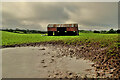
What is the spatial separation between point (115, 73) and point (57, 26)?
4829cm

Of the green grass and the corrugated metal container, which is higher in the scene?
the corrugated metal container

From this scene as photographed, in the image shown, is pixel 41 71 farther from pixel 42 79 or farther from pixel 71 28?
pixel 71 28

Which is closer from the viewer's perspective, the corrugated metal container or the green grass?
the green grass

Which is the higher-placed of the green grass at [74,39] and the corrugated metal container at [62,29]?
the corrugated metal container at [62,29]

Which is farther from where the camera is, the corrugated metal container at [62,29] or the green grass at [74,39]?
the corrugated metal container at [62,29]

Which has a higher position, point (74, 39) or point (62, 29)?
point (62, 29)

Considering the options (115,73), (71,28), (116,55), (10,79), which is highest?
(71,28)

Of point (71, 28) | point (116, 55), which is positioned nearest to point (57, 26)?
point (71, 28)

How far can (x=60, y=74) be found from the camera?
6.07m

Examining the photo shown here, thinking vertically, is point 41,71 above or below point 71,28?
below

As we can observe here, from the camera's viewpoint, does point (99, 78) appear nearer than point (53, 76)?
Yes

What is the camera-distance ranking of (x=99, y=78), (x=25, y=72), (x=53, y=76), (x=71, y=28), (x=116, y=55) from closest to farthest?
1. (x=99, y=78)
2. (x=53, y=76)
3. (x=25, y=72)
4. (x=116, y=55)
5. (x=71, y=28)

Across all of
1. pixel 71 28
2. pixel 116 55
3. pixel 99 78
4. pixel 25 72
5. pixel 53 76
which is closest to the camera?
pixel 99 78

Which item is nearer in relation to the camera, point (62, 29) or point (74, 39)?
point (74, 39)
